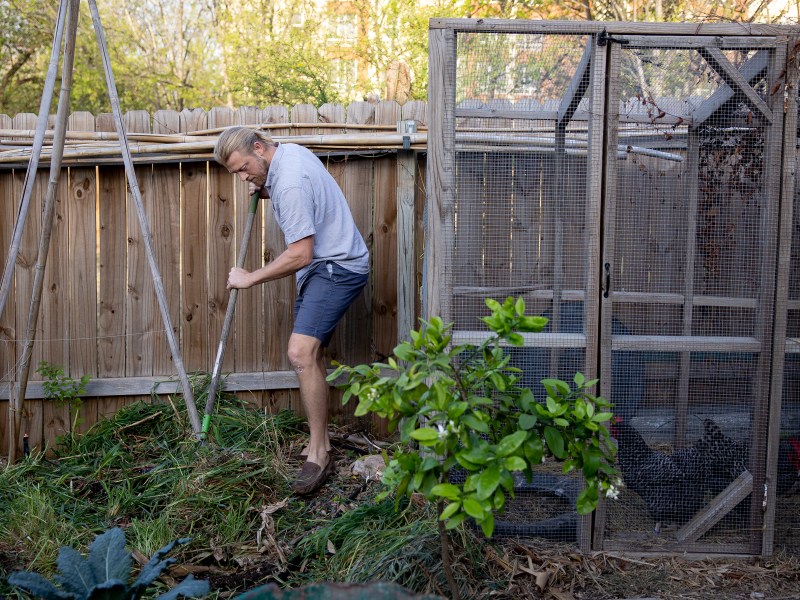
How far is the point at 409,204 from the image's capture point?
438 cm

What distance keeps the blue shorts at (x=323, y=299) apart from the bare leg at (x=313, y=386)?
56 millimetres

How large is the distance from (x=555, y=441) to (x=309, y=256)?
1.87 meters

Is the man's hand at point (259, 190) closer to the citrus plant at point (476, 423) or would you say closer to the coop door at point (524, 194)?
the coop door at point (524, 194)

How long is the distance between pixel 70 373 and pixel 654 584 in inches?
133

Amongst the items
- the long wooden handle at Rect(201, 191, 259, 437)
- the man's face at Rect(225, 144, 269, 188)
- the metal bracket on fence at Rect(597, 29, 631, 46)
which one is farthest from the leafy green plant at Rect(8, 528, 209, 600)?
the metal bracket on fence at Rect(597, 29, 631, 46)

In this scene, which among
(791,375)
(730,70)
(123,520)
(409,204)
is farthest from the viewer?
(409,204)

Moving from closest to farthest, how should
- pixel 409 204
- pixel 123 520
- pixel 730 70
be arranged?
1. pixel 730 70
2. pixel 123 520
3. pixel 409 204

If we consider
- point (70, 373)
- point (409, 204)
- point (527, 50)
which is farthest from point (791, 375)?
point (70, 373)

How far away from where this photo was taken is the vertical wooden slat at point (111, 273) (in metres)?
4.38

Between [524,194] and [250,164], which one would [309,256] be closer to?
[250,164]

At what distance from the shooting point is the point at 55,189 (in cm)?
389

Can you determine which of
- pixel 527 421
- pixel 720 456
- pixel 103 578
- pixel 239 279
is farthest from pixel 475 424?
pixel 239 279

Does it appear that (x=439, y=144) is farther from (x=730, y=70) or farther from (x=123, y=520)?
(x=123, y=520)

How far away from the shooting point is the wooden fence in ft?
14.4
